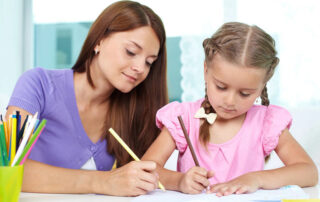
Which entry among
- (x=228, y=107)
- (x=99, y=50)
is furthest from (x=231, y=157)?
(x=99, y=50)

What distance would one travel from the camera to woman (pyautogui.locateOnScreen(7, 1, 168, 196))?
117cm

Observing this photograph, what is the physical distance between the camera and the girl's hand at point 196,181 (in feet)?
2.74

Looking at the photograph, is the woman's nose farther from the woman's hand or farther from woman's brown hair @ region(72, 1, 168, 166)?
the woman's hand

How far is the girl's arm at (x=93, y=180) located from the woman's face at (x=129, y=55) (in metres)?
0.37

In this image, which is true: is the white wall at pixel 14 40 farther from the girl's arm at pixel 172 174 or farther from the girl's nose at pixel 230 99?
the girl's nose at pixel 230 99

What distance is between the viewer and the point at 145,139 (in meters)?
1.31

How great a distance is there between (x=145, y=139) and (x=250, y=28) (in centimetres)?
52

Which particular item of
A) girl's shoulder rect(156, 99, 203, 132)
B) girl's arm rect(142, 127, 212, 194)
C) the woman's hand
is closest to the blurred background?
girl's shoulder rect(156, 99, 203, 132)

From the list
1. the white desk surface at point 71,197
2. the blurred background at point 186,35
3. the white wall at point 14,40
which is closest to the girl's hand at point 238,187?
the white desk surface at point 71,197

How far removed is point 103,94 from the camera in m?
1.35

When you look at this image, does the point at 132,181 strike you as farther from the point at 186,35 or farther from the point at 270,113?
the point at 186,35

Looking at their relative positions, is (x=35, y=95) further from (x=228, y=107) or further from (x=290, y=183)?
(x=290, y=183)

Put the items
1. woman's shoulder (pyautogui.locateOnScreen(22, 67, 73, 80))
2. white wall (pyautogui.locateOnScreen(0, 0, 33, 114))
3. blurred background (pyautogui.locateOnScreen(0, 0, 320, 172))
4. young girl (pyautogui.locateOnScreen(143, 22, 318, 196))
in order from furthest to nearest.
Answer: white wall (pyautogui.locateOnScreen(0, 0, 33, 114)), blurred background (pyautogui.locateOnScreen(0, 0, 320, 172)), woman's shoulder (pyautogui.locateOnScreen(22, 67, 73, 80)), young girl (pyautogui.locateOnScreen(143, 22, 318, 196))

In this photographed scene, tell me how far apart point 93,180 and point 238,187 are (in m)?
0.33
